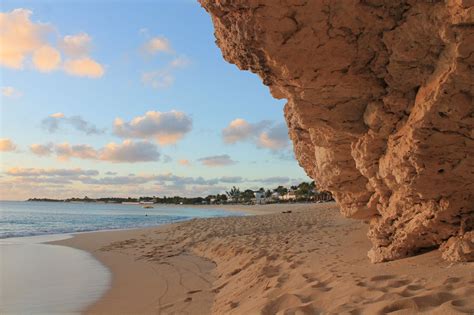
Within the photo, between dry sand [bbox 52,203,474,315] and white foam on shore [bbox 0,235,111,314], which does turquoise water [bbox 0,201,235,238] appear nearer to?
white foam on shore [bbox 0,235,111,314]

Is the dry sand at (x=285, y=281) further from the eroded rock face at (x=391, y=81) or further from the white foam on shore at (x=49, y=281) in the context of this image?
the eroded rock face at (x=391, y=81)

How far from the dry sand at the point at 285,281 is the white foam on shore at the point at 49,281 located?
16.1 inches

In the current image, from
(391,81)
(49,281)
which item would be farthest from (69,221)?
(391,81)

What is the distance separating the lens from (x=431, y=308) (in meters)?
3.65

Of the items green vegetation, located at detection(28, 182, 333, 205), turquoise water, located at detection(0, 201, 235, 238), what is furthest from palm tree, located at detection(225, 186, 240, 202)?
turquoise water, located at detection(0, 201, 235, 238)

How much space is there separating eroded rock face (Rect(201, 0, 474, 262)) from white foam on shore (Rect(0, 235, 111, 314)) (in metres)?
5.25

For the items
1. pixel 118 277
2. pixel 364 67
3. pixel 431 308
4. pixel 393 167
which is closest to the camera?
pixel 431 308

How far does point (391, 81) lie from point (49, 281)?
27.0 feet

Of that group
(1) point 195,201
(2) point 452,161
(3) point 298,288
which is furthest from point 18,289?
(1) point 195,201

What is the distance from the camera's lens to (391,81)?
199 inches

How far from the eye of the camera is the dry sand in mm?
4195

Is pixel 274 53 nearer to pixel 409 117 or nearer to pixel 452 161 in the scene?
pixel 409 117

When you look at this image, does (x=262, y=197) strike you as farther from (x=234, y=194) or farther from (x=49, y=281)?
(x=49, y=281)

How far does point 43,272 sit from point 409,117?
950cm
